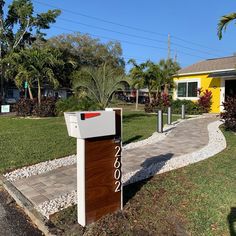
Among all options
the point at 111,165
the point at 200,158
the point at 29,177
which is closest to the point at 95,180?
the point at 111,165

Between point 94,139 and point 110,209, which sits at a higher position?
point 94,139

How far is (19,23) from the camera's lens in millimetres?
36469

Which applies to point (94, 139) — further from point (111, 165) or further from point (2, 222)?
point (2, 222)

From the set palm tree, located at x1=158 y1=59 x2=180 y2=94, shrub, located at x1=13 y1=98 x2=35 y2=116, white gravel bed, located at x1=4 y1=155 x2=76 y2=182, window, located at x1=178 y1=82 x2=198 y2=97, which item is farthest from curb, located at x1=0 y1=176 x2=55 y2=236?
window, located at x1=178 y1=82 x2=198 y2=97

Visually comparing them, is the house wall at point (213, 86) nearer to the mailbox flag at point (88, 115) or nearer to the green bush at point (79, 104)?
the green bush at point (79, 104)

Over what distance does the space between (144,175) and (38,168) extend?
2.39 metres

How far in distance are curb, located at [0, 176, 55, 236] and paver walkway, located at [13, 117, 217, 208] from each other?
3.5 inches

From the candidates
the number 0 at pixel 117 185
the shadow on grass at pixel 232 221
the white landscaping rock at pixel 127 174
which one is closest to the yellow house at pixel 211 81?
the white landscaping rock at pixel 127 174

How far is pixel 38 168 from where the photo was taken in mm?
6391

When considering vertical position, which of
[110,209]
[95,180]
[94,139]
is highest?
[94,139]

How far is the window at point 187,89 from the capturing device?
21600mm

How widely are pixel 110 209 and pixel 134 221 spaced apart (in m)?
0.36

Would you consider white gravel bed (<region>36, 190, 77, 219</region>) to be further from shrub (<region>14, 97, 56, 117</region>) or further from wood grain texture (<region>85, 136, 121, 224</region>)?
shrub (<region>14, 97, 56, 117</region>)

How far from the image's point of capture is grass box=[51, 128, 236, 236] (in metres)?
3.54
